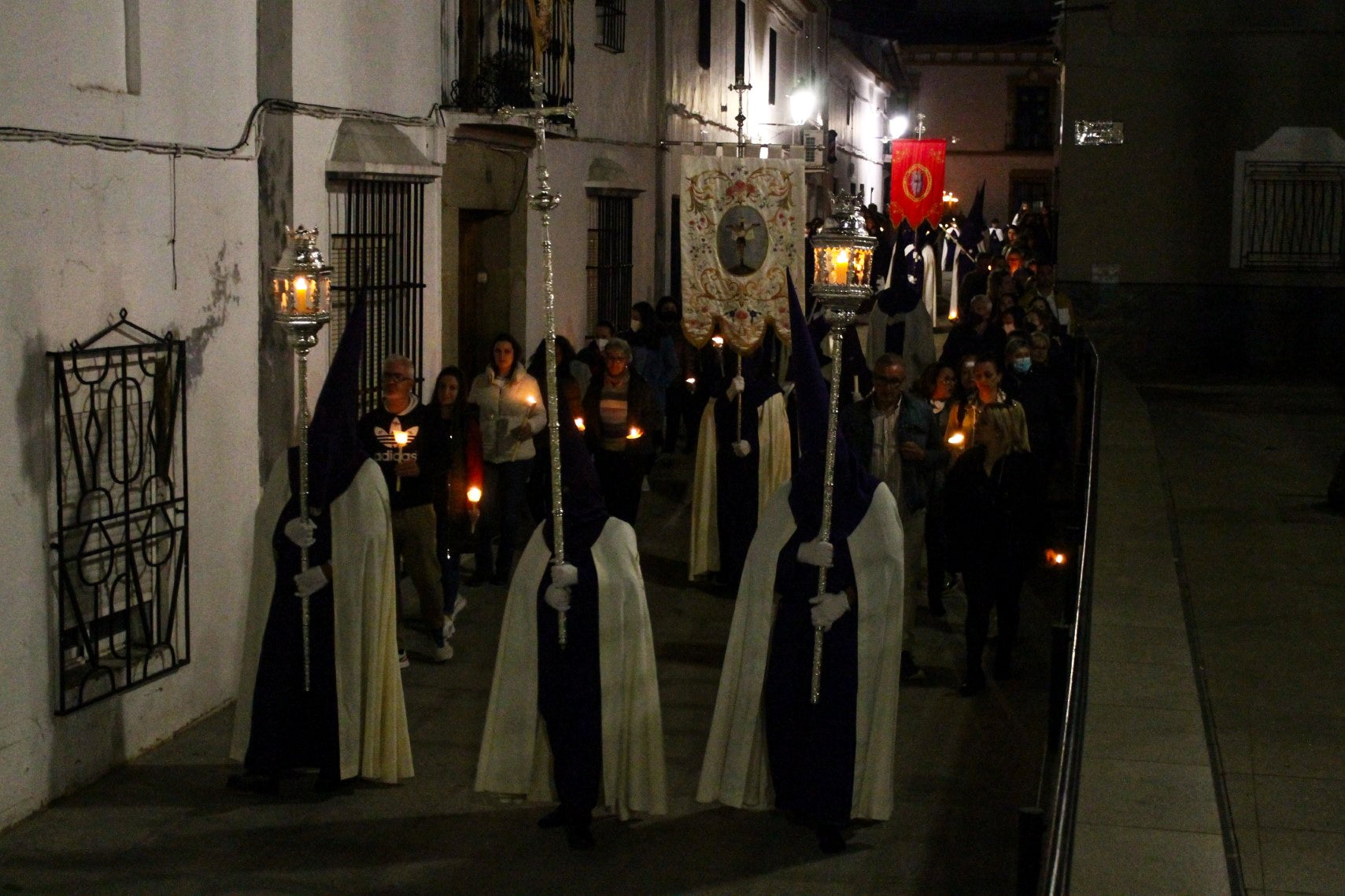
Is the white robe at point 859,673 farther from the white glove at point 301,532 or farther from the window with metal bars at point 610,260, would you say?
the window with metal bars at point 610,260

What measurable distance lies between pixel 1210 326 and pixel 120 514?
14.5 m

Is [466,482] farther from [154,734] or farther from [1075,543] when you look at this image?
[1075,543]

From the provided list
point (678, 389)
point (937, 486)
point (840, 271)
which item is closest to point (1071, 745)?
point (840, 271)

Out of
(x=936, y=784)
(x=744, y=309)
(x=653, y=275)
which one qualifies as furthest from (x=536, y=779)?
(x=653, y=275)

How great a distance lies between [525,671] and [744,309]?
5394 millimetres

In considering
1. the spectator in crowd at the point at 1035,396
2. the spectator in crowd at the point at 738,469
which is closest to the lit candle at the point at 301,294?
the spectator in crowd at the point at 738,469

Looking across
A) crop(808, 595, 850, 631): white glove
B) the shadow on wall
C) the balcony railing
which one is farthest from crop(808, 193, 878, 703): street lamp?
the shadow on wall

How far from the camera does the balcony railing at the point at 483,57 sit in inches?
512

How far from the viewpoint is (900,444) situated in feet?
32.7

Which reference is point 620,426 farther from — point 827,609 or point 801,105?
point 801,105

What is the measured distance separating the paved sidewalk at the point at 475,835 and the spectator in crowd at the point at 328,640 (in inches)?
8.0

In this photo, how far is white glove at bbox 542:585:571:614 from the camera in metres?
6.91

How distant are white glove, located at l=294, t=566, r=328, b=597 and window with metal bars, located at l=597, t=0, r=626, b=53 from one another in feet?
36.0

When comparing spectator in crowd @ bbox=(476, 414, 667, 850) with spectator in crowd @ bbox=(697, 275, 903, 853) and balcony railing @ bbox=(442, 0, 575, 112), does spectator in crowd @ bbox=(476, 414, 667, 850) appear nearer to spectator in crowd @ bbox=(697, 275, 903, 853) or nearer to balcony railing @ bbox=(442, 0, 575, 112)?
spectator in crowd @ bbox=(697, 275, 903, 853)
